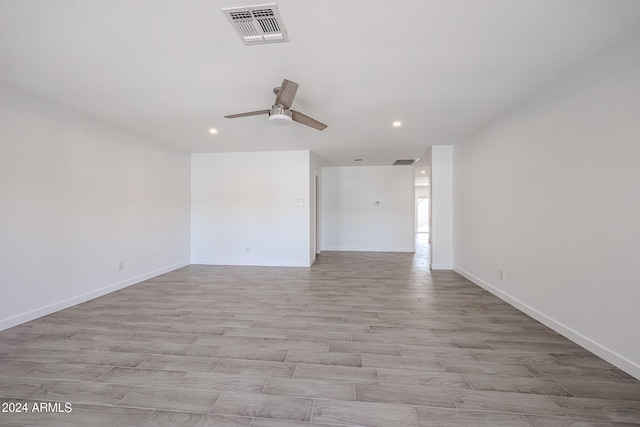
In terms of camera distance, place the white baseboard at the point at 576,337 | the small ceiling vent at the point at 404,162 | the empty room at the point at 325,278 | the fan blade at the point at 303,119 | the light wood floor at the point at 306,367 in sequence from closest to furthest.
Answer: the light wood floor at the point at 306,367, the empty room at the point at 325,278, the white baseboard at the point at 576,337, the fan blade at the point at 303,119, the small ceiling vent at the point at 404,162

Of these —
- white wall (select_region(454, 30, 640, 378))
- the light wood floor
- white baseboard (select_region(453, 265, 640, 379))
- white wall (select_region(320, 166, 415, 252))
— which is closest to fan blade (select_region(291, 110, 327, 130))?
the light wood floor

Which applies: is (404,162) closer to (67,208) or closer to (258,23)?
(258,23)

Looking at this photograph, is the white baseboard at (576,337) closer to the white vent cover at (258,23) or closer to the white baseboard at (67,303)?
the white vent cover at (258,23)

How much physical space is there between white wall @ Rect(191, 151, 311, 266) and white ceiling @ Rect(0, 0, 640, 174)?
2.08 metres

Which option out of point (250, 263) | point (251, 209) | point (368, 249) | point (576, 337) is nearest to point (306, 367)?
point (576, 337)

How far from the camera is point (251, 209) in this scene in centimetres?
531

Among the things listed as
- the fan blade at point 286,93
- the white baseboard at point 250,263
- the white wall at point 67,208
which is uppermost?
the fan blade at point 286,93

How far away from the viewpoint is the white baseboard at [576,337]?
1.71 metres

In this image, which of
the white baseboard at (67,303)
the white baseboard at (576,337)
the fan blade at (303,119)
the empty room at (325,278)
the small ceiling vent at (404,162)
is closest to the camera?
the empty room at (325,278)

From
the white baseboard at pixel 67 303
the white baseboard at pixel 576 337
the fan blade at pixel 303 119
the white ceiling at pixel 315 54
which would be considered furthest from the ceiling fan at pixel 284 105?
the white baseboard at pixel 576 337

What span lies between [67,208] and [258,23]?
321 cm

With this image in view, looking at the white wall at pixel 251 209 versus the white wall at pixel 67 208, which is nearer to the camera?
the white wall at pixel 67 208

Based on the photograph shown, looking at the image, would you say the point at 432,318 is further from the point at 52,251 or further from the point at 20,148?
the point at 20,148

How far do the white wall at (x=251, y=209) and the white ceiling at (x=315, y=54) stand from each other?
2078 mm
